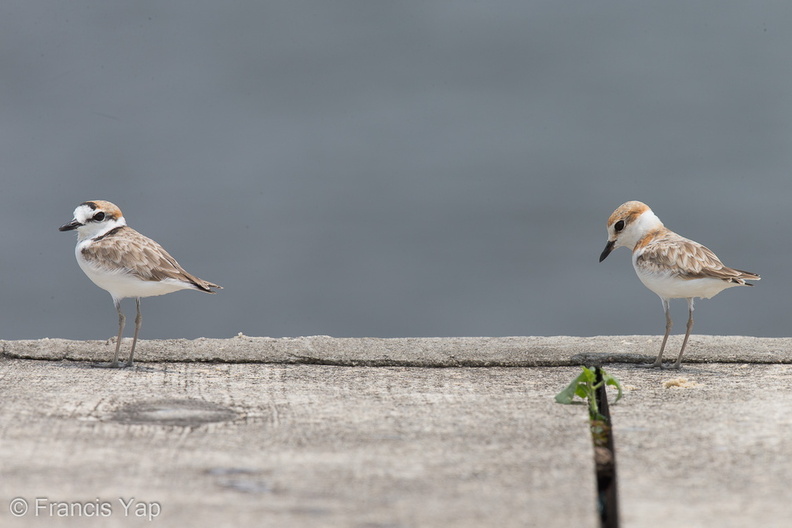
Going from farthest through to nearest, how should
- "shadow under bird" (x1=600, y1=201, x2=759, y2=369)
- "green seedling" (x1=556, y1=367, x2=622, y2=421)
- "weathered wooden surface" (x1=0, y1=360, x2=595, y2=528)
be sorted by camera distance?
"shadow under bird" (x1=600, y1=201, x2=759, y2=369), "green seedling" (x1=556, y1=367, x2=622, y2=421), "weathered wooden surface" (x1=0, y1=360, x2=595, y2=528)

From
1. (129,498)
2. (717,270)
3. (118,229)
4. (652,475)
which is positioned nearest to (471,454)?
(652,475)

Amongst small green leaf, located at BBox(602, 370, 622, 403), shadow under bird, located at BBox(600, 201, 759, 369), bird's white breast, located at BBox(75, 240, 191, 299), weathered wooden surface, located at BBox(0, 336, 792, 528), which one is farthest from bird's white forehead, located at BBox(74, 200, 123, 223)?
small green leaf, located at BBox(602, 370, 622, 403)

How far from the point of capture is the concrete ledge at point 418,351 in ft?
19.3

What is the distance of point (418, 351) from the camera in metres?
6.11

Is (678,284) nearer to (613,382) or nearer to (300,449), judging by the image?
(613,382)

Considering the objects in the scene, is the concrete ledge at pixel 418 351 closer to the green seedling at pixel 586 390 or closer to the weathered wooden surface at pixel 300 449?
the weathered wooden surface at pixel 300 449

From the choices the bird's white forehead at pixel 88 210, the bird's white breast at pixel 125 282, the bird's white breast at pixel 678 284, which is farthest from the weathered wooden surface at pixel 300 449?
the bird's white forehead at pixel 88 210

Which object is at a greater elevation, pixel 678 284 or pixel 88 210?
pixel 678 284

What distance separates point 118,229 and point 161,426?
336 centimetres

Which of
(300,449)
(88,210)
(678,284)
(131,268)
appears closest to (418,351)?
(678,284)

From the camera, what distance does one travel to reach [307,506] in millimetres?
3133

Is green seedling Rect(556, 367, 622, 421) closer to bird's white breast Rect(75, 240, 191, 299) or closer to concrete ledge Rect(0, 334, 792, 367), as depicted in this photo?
concrete ledge Rect(0, 334, 792, 367)

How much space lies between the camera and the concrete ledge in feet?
19.3

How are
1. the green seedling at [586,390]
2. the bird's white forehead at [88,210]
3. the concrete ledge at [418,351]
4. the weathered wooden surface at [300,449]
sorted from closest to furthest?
the weathered wooden surface at [300,449] → the green seedling at [586,390] → the concrete ledge at [418,351] → the bird's white forehead at [88,210]
